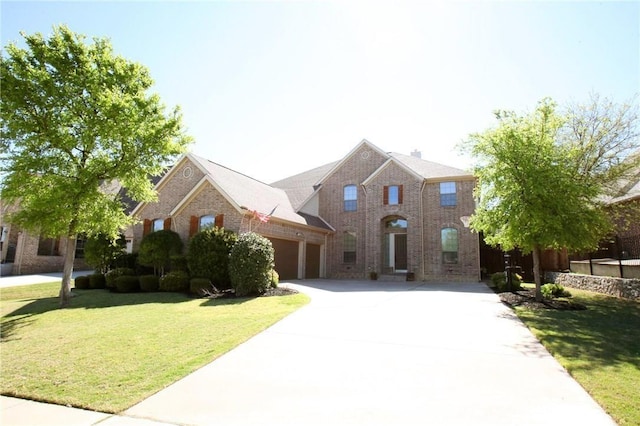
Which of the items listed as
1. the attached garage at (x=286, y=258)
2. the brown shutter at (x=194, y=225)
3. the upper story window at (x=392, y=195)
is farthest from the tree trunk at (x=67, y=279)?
the upper story window at (x=392, y=195)

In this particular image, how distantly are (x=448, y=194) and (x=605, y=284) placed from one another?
9.02 meters

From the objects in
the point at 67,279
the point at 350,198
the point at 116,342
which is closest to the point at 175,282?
the point at 67,279

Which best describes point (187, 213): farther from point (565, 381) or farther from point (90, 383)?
point (565, 381)

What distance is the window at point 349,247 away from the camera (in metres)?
22.8

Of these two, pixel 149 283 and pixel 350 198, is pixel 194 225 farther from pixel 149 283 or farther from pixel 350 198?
pixel 350 198

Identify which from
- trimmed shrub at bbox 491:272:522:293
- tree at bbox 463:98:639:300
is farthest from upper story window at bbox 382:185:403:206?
tree at bbox 463:98:639:300

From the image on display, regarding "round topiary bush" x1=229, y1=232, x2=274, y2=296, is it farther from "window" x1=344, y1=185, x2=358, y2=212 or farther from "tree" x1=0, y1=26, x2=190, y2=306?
"window" x1=344, y1=185, x2=358, y2=212

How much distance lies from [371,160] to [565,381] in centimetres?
1944

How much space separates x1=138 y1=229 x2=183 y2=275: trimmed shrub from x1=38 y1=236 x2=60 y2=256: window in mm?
11008

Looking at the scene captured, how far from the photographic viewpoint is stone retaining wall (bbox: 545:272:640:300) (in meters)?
11.6

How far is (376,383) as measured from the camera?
4617 mm

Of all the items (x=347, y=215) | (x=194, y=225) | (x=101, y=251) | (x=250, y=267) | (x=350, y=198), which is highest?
(x=350, y=198)

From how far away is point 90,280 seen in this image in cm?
1653

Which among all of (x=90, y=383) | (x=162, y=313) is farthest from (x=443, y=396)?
(x=162, y=313)
